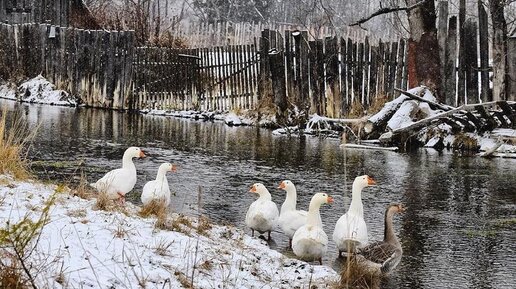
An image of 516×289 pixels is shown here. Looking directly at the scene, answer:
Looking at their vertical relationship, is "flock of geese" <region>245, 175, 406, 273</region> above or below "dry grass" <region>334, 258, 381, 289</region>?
above

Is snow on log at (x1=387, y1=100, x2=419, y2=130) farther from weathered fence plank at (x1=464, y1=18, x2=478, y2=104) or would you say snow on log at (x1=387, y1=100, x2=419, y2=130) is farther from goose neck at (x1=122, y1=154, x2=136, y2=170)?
goose neck at (x1=122, y1=154, x2=136, y2=170)

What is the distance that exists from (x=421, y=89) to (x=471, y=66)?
1.41 metres

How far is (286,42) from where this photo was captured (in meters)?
20.8

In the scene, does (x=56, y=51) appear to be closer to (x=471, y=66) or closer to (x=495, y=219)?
(x=471, y=66)

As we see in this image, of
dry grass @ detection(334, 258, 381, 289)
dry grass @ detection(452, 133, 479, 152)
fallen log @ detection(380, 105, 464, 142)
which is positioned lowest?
dry grass @ detection(334, 258, 381, 289)

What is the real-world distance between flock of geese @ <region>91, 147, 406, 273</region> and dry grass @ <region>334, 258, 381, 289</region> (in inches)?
6.8

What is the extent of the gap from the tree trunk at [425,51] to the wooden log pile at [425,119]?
0.86 meters

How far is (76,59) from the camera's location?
1049 inches

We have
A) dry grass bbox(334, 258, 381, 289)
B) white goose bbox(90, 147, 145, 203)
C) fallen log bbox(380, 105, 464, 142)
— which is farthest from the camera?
fallen log bbox(380, 105, 464, 142)

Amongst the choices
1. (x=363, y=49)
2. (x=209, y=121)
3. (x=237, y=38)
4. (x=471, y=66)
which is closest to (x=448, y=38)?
(x=471, y=66)

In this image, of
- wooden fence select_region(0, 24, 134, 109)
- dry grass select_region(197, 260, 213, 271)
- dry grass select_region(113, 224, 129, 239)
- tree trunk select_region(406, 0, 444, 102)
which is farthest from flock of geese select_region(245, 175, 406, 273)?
wooden fence select_region(0, 24, 134, 109)

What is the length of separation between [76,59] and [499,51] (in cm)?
1501

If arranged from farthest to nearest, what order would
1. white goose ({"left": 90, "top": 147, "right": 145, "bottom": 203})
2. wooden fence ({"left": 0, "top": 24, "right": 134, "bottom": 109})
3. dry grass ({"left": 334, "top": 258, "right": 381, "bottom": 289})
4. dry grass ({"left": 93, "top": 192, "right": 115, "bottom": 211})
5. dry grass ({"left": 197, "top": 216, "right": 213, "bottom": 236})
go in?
wooden fence ({"left": 0, "top": 24, "right": 134, "bottom": 109}), white goose ({"left": 90, "top": 147, "right": 145, "bottom": 203}), dry grass ({"left": 197, "top": 216, "right": 213, "bottom": 236}), dry grass ({"left": 93, "top": 192, "right": 115, "bottom": 211}), dry grass ({"left": 334, "top": 258, "right": 381, "bottom": 289})

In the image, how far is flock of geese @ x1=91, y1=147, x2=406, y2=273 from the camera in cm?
718
